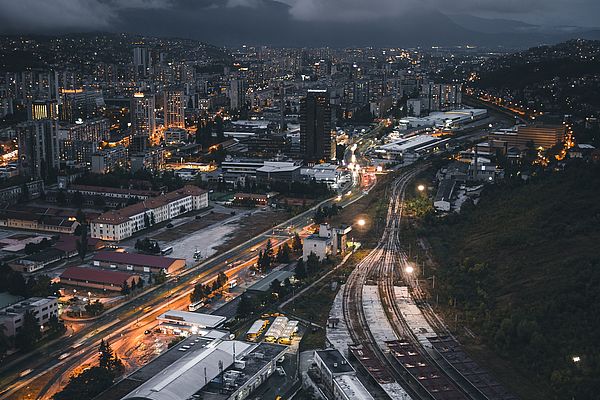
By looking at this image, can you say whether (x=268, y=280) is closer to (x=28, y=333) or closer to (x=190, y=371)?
(x=28, y=333)

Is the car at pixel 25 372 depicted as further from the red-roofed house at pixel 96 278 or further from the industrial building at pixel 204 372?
the red-roofed house at pixel 96 278

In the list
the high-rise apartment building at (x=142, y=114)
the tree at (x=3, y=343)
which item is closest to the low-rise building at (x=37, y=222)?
the tree at (x=3, y=343)

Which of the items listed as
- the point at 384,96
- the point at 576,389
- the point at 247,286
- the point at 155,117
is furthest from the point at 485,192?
the point at 384,96

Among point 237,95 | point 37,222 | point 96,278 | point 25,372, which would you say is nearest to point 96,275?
point 96,278

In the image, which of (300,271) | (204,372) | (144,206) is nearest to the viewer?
(204,372)

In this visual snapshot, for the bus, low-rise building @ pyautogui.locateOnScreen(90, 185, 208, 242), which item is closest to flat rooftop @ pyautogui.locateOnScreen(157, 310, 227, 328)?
the bus

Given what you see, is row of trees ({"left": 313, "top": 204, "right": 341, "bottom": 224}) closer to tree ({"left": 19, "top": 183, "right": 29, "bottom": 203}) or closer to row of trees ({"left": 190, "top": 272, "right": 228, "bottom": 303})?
row of trees ({"left": 190, "top": 272, "right": 228, "bottom": 303})

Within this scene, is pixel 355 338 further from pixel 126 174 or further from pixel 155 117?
pixel 155 117
